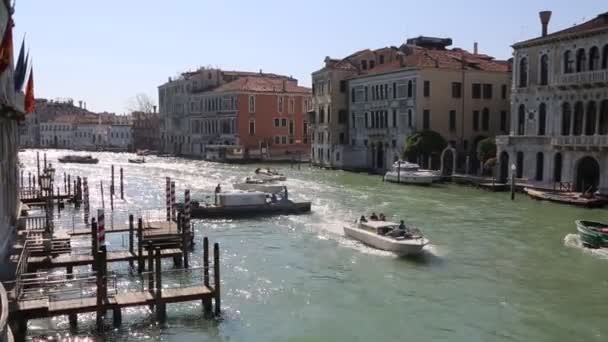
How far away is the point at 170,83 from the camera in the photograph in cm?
7912

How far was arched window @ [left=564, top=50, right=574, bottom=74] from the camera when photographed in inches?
1277

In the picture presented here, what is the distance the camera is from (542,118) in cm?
3438

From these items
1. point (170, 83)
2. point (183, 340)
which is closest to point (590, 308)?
point (183, 340)

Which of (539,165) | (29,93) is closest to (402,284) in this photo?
(29,93)

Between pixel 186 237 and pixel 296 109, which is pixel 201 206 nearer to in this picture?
pixel 186 237

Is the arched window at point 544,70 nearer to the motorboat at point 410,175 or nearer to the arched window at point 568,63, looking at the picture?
the arched window at point 568,63

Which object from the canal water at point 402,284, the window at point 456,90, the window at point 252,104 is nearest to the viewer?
the canal water at point 402,284

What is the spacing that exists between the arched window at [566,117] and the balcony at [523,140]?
34.8 inches

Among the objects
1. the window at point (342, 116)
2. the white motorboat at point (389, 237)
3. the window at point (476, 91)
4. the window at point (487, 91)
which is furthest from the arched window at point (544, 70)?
the window at point (342, 116)

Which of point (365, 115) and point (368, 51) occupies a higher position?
point (368, 51)

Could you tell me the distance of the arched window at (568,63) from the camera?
3244 cm

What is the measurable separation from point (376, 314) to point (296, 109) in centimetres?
5432

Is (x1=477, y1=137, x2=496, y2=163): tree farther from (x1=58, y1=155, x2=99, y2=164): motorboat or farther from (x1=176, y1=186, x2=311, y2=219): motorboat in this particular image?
(x1=58, y1=155, x2=99, y2=164): motorboat

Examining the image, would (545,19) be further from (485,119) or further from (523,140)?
(485,119)
